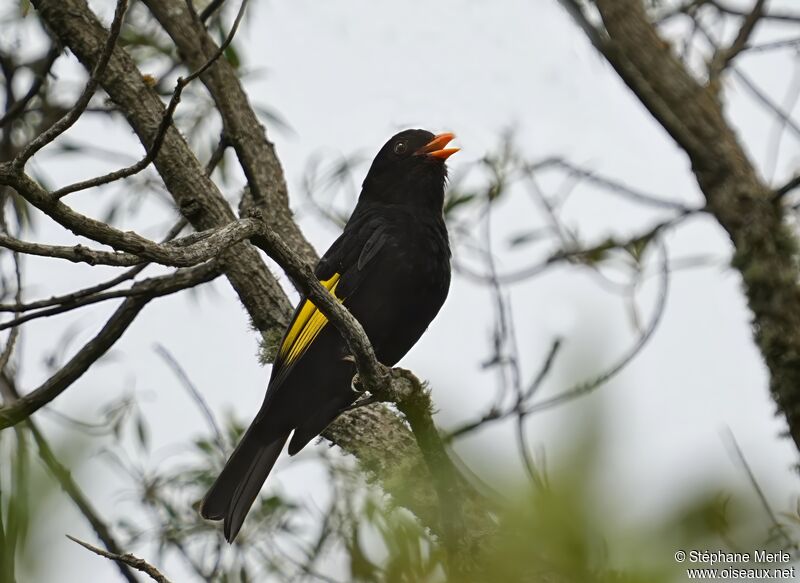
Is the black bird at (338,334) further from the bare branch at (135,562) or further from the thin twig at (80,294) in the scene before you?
the bare branch at (135,562)

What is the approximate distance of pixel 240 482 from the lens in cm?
397

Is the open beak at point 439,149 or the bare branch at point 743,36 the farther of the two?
the open beak at point 439,149

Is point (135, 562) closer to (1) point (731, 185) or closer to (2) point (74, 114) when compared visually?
Answer: (2) point (74, 114)

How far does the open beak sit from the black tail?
1.45 metres

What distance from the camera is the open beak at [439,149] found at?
4598 mm

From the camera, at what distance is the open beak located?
460cm

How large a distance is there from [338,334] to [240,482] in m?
0.69

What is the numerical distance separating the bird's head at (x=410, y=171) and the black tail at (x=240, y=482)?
1.19 meters

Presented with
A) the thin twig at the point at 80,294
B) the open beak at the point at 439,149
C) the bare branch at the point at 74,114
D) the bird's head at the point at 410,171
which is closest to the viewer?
the bare branch at the point at 74,114

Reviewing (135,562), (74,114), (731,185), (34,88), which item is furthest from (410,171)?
(135,562)

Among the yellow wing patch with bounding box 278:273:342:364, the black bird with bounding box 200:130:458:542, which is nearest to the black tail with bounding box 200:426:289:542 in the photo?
the black bird with bounding box 200:130:458:542

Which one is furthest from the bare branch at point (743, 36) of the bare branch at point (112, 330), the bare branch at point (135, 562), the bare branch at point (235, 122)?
the bare branch at point (135, 562)

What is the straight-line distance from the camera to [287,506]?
192 inches

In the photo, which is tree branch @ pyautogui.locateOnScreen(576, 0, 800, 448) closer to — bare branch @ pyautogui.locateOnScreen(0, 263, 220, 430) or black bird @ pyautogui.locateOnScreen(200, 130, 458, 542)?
black bird @ pyautogui.locateOnScreen(200, 130, 458, 542)
